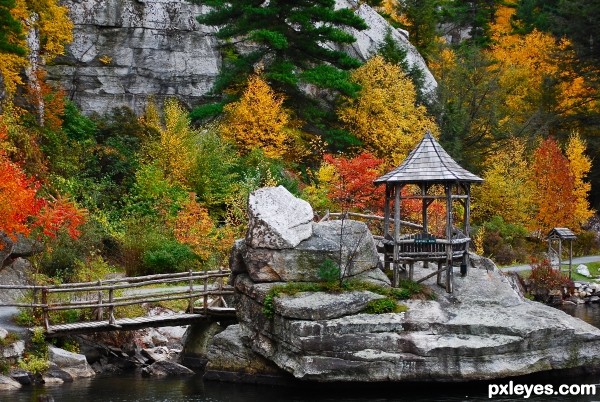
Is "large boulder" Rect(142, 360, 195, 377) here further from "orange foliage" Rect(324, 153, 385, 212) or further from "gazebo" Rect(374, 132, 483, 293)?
"orange foliage" Rect(324, 153, 385, 212)

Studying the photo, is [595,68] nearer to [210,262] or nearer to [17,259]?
[210,262]

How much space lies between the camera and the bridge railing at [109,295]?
2184cm

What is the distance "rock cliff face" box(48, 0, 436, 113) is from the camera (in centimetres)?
4094

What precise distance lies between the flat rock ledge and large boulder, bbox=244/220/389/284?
0.83 meters

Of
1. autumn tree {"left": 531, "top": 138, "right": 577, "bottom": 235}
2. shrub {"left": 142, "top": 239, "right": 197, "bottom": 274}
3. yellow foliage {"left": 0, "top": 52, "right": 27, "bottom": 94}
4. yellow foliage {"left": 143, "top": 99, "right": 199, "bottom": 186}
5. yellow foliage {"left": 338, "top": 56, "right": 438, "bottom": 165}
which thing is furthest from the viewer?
autumn tree {"left": 531, "top": 138, "right": 577, "bottom": 235}

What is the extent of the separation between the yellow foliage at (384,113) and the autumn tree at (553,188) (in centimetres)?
624

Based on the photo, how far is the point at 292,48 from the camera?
3881cm

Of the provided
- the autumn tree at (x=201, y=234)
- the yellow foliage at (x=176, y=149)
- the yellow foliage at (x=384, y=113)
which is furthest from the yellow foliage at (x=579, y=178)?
the autumn tree at (x=201, y=234)

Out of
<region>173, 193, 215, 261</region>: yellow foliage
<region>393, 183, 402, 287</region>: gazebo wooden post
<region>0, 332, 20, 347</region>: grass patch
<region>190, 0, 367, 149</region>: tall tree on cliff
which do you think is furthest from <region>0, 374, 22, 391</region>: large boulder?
<region>190, 0, 367, 149</region>: tall tree on cliff

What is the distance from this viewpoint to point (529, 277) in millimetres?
36219

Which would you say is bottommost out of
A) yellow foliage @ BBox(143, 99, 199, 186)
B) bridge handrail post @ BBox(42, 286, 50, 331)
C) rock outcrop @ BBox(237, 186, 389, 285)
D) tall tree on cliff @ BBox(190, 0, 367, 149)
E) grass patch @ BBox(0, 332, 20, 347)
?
grass patch @ BBox(0, 332, 20, 347)

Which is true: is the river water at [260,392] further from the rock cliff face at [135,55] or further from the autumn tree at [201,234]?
the rock cliff face at [135,55]

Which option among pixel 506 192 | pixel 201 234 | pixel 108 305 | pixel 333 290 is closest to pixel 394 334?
pixel 333 290

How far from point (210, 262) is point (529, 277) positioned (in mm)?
14224
